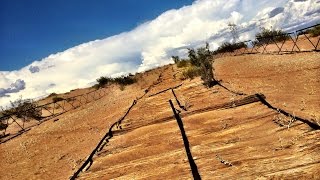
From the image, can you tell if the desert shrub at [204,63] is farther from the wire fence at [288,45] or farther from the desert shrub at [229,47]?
the desert shrub at [229,47]

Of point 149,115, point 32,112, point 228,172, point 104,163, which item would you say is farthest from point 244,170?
point 32,112

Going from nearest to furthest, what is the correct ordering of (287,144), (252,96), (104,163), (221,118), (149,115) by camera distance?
1. (287,144)
2. (104,163)
3. (221,118)
4. (252,96)
5. (149,115)

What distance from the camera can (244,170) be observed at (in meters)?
7.34

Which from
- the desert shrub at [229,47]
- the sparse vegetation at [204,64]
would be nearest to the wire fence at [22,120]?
the sparse vegetation at [204,64]

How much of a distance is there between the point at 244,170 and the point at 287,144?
133cm

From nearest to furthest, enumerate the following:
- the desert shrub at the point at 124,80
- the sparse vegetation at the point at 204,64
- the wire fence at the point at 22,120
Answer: the sparse vegetation at the point at 204,64, the wire fence at the point at 22,120, the desert shrub at the point at 124,80

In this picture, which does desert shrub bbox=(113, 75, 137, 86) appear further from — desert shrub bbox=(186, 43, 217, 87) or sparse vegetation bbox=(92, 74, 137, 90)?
desert shrub bbox=(186, 43, 217, 87)

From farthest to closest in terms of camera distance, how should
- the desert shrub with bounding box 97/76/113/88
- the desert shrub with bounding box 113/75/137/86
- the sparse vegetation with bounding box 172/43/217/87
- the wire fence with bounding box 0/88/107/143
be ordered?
the desert shrub with bounding box 97/76/113/88
the desert shrub with bounding box 113/75/137/86
the wire fence with bounding box 0/88/107/143
the sparse vegetation with bounding box 172/43/217/87

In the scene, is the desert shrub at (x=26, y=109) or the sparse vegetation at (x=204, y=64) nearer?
the sparse vegetation at (x=204, y=64)

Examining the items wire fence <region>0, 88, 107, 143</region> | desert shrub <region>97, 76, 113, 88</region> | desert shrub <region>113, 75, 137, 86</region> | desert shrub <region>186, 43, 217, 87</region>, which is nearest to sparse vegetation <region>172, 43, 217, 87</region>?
desert shrub <region>186, 43, 217, 87</region>

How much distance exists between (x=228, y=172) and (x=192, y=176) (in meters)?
0.72

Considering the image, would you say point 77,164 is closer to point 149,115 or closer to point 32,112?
point 149,115

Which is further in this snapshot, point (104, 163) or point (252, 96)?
point (252, 96)

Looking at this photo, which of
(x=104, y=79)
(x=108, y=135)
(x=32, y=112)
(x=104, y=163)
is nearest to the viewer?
(x=104, y=163)
